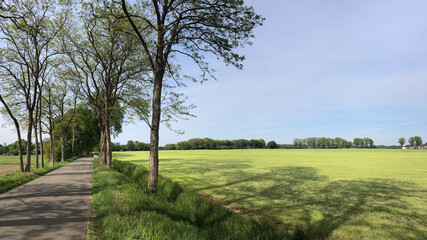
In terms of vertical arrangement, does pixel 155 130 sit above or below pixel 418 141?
above

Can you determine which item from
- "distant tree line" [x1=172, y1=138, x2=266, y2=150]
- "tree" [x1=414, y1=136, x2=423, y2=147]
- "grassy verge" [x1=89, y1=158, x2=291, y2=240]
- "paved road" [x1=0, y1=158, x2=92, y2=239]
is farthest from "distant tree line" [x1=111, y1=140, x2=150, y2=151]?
"tree" [x1=414, y1=136, x2=423, y2=147]

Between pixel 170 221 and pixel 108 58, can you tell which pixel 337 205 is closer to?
pixel 170 221

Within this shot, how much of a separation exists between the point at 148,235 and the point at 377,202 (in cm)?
1077

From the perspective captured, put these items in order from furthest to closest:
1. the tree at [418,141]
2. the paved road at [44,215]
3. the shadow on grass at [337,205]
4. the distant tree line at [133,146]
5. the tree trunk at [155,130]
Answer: the tree at [418,141] < the distant tree line at [133,146] < the tree trunk at [155,130] < the shadow on grass at [337,205] < the paved road at [44,215]

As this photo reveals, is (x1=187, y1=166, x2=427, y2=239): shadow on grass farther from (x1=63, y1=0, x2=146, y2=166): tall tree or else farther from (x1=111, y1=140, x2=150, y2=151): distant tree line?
(x1=111, y1=140, x2=150, y2=151): distant tree line

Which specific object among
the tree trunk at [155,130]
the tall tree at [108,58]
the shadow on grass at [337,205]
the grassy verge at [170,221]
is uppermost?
the tall tree at [108,58]

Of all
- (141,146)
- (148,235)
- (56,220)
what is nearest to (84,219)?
(56,220)

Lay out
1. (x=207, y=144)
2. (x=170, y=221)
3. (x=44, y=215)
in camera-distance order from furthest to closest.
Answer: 1. (x=207, y=144)
2. (x=44, y=215)
3. (x=170, y=221)

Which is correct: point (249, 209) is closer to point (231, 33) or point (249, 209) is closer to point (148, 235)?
point (148, 235)

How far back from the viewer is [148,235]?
4.62 metres

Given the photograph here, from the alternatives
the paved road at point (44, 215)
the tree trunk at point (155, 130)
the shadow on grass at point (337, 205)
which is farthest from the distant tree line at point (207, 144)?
the paved road at point (44, 215)

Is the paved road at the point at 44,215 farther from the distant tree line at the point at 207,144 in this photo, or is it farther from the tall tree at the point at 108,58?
the distant tree line at the point at 207,144

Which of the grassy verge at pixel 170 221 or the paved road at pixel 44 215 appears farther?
the paved road at pixel 44 215

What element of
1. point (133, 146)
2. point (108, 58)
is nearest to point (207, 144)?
point (133, 146)
